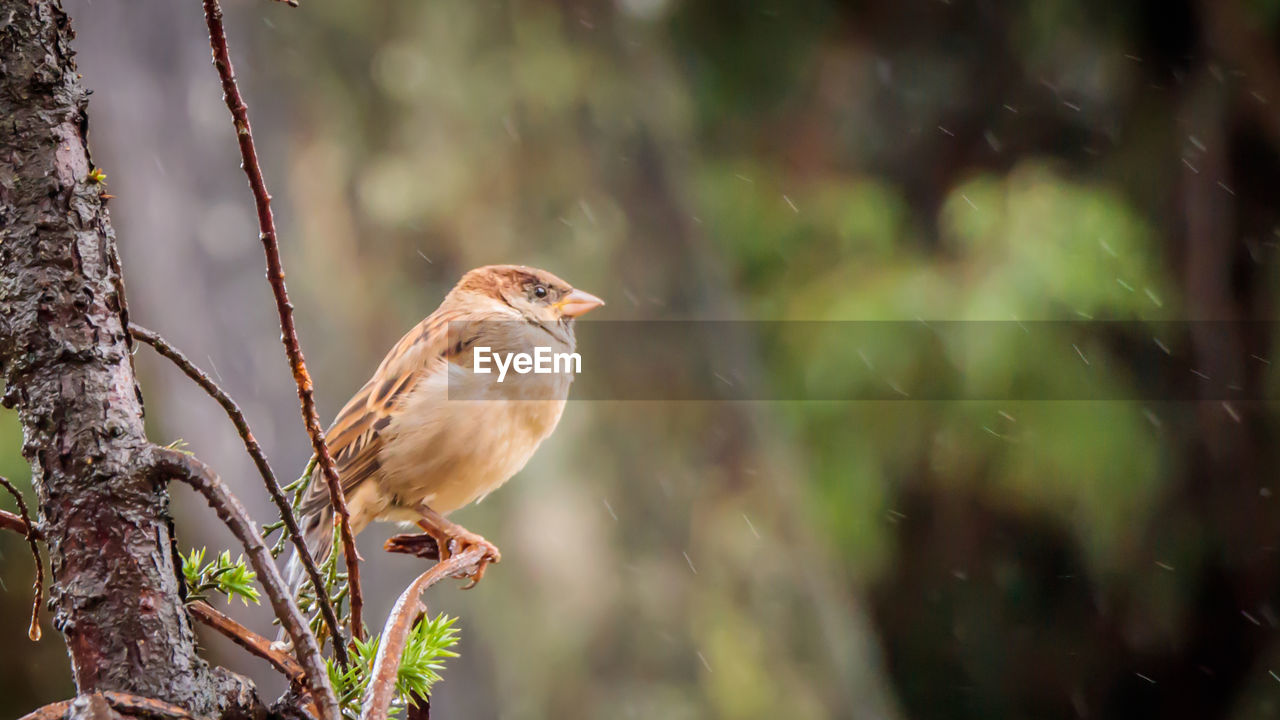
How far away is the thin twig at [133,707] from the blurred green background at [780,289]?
1101 millimetres

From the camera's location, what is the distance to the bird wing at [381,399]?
66 centimetres

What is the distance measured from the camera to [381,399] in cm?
72

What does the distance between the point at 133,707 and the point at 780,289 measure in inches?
112

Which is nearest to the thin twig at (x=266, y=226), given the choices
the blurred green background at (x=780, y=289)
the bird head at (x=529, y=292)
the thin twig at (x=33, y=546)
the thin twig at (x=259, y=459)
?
the thin twig at (x=259, y=459)

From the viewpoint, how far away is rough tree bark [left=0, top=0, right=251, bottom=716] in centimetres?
44

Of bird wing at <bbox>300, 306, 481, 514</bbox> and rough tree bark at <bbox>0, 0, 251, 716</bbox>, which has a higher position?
rough tree bark at <bbox>0, 0, 251, 716</bbox>

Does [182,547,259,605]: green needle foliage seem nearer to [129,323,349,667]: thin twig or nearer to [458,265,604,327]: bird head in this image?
[129,323,349,667]: thin twig

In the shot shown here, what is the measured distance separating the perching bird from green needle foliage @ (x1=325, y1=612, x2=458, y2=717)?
75mm

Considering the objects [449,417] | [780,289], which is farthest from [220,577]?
[780,289]

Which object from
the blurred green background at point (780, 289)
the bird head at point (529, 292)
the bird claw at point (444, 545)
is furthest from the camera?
the blurred green background at point (780, 289)

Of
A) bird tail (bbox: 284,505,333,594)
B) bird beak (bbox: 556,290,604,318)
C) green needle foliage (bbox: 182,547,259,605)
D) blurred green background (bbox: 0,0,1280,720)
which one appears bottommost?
blurred green background (bbox: 0,0,1280,720)

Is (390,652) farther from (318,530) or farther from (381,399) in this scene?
(381,399)

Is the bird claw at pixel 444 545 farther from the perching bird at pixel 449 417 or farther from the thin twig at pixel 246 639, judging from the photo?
the thin twig at pixel 246 639

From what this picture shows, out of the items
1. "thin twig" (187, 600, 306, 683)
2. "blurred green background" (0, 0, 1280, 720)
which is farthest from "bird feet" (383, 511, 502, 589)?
"blurred green background" (0, 0, 1280, 720)
